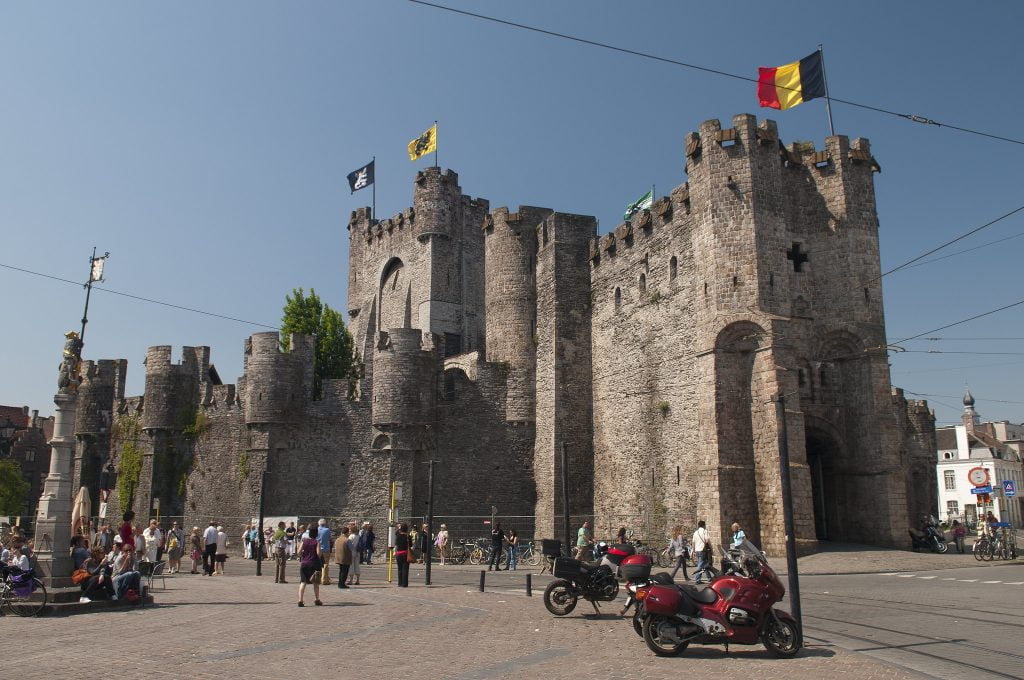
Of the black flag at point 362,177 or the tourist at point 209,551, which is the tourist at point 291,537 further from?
the black flag at point 362,177

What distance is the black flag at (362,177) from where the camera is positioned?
53.9m

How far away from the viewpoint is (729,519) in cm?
2455

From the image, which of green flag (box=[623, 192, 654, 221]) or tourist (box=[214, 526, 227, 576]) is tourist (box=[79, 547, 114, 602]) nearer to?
tourist (box=[214, 526, 227, 576])

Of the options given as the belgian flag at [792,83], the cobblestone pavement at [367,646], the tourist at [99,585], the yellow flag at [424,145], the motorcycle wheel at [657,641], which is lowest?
the cobblestone pavement at [367,646]

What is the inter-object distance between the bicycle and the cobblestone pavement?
1.05 ft

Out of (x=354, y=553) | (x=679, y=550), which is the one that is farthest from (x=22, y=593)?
(x=679, y=550)

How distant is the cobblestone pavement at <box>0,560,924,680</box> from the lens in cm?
922

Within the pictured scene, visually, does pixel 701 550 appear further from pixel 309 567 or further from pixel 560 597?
pixel 309 567

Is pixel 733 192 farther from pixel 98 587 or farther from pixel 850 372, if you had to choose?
pixel 98 587

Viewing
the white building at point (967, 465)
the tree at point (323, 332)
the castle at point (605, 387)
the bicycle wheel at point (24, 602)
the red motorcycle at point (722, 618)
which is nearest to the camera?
the red motorcycle at point (722, 618)

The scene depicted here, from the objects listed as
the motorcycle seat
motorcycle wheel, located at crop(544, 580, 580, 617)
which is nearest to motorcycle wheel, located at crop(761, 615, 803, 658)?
the motorcycle seat

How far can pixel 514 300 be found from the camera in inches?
1490

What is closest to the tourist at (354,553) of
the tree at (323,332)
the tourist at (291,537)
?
the tourist at (291,537)

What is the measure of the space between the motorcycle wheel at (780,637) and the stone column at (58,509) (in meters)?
12.0
